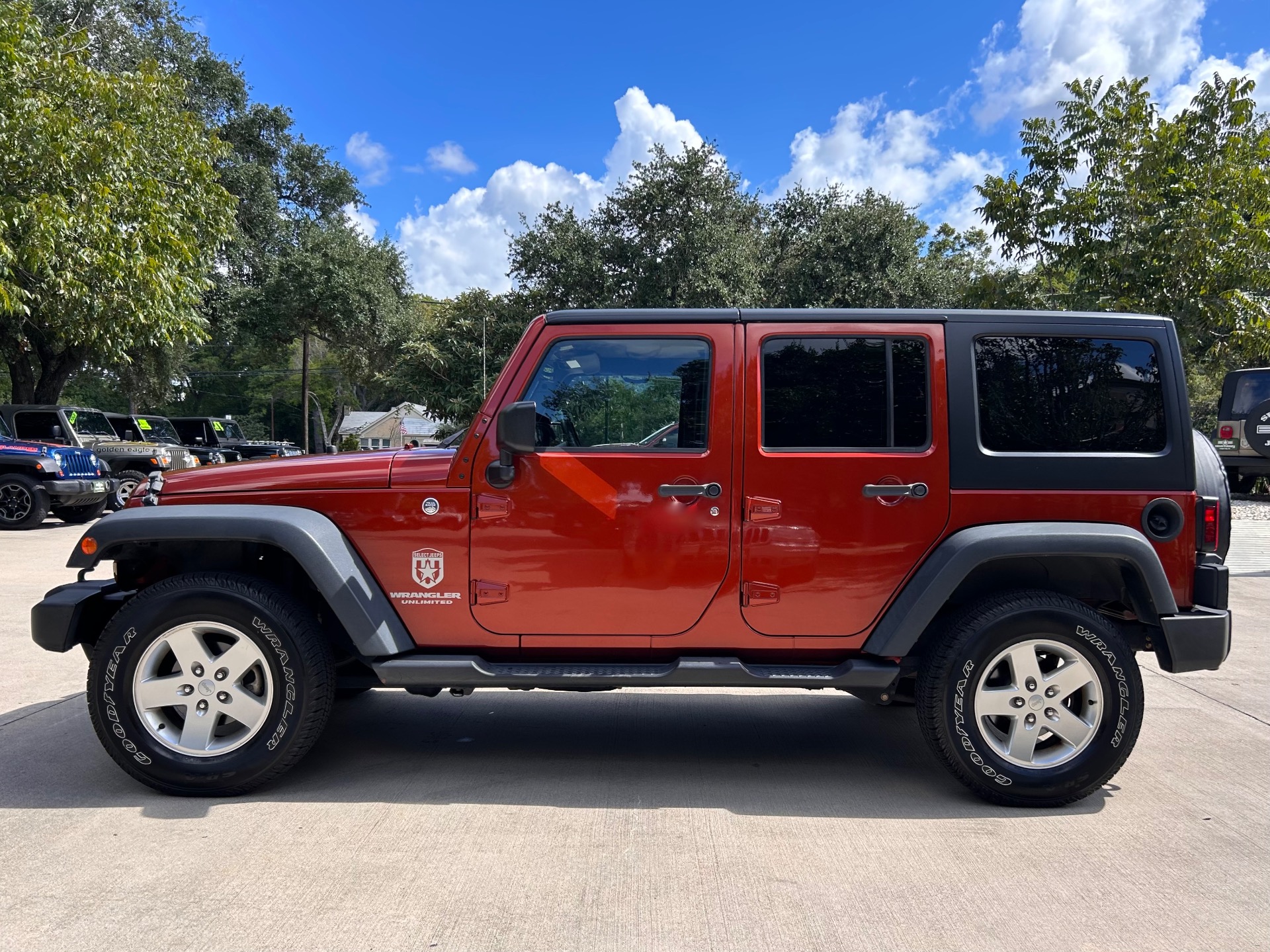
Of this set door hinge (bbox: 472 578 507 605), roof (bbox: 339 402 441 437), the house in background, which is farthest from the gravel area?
the house in background

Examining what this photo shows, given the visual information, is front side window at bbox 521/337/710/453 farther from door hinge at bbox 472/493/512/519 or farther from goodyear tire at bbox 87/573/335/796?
goodyear tire at bbox 87/573/335/796

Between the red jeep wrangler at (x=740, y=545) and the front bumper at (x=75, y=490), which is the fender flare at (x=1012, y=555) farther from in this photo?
the front bumper at (x=75, y=490)

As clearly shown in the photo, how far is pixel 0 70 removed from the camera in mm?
11914

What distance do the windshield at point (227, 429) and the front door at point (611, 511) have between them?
22.5 meters

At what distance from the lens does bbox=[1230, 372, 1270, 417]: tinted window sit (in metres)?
16.8

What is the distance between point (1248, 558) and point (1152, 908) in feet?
32.8

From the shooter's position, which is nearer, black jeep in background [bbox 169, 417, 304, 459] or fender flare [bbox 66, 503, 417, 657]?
fender flare [bbox 66, 503, 417, 657]

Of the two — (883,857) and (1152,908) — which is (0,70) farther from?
(1152,908)

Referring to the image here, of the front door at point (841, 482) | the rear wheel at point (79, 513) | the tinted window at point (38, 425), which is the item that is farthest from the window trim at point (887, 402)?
the tinted window at point (38, 425)

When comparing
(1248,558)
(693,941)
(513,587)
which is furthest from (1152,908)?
(1248,558)

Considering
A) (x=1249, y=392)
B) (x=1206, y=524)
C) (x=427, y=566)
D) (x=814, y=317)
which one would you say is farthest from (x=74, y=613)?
(x=1249, y=392)

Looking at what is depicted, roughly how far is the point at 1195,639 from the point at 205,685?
157 inches

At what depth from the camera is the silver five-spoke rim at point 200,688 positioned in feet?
12.3

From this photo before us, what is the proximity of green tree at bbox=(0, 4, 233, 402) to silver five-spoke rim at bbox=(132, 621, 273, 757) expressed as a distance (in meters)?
10.3
